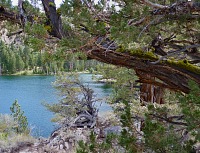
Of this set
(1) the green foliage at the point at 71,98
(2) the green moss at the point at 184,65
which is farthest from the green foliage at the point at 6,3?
(1) the green foliage at the point at 71,98

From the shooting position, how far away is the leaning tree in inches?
67.0

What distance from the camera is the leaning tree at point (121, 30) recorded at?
170cm

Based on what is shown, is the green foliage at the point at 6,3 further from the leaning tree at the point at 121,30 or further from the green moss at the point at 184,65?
the green moss at the point at 184,65

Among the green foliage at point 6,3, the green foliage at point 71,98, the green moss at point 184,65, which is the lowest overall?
the green foliage at point 71,98

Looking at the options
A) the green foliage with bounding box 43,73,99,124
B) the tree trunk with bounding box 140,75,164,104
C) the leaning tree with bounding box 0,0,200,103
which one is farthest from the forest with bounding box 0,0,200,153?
the green foliage with bounding box 43,73,99,124

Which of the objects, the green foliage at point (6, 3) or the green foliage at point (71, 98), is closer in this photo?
the green foliage at point (6, 3)

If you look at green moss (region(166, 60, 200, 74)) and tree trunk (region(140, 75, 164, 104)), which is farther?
tree trunk (region(140, 75, 164, 104))

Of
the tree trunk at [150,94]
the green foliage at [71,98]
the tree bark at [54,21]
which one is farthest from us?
the green foliage at [71,98]

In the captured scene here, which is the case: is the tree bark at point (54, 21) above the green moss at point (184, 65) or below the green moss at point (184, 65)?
above

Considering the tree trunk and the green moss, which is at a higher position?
the green moss

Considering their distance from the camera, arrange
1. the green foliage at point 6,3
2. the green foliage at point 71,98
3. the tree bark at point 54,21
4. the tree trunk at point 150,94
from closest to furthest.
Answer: the tree bark at point 54,21 → the green foliage at point 6,3 → the tree trunk at point 150,94 → the green foliage at point 71,98

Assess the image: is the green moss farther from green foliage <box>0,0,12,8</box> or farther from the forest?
green foliage <box>0,0,12,8</box>

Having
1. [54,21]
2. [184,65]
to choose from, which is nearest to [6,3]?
[54,21]

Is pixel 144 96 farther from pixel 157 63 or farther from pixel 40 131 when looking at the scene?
pixel 40 131
